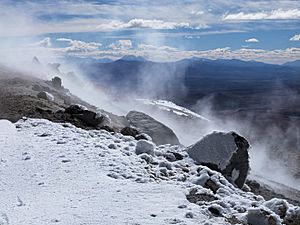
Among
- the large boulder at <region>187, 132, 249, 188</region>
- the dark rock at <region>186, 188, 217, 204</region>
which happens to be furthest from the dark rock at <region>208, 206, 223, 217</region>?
the large boulder at <region>187, 132, 249, 188</region>

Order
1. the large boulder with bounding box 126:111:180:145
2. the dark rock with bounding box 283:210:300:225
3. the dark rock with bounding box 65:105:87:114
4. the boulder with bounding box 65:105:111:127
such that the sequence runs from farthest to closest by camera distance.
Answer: the large boulder with bounding box 126:111:180:145
the dark rock with bounding box 65:105:87:114
the boulder with bounding box 65:105:111:127
the dark rock with bounding box 283:210:300:225

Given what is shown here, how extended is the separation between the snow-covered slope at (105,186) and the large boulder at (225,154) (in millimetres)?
913

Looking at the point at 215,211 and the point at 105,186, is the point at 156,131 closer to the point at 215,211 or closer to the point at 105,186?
the point at 105,186

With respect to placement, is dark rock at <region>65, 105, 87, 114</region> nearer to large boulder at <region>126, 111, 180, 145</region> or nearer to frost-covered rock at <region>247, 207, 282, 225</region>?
large boulder at <region>126, 111, 180, 145</region>

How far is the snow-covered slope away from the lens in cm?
→ 1241

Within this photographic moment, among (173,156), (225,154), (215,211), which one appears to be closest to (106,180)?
(215,211)

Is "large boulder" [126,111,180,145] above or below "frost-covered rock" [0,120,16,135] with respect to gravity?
above

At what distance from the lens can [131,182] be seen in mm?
15086

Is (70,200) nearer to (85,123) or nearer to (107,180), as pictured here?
(107,180)

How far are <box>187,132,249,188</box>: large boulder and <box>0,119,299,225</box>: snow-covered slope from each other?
91 centimetres

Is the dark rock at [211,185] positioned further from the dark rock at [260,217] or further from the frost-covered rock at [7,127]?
the frost-covered rock at [7,127]

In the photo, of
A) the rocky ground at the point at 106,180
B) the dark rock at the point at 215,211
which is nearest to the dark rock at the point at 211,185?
the rocky ground at the point at 106,180

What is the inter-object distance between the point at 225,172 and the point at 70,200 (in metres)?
9.74

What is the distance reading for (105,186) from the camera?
1465 cm
